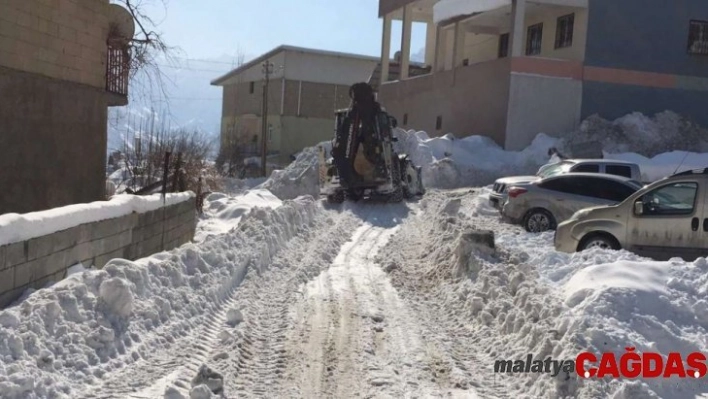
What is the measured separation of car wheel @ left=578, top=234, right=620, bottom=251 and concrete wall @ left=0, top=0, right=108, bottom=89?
953 centimetres

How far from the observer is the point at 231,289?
384 inches

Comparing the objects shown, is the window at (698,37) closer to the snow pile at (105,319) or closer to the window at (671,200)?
the window at (671,200)

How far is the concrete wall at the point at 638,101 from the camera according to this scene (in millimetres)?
32844

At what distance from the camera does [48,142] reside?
12.8 m

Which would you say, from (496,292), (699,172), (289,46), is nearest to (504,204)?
(699,172)

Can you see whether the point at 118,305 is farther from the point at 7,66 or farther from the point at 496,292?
the point at 7,66

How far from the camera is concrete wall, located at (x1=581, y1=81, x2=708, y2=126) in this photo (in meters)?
32.8

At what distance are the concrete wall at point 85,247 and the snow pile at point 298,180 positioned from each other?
16633mm

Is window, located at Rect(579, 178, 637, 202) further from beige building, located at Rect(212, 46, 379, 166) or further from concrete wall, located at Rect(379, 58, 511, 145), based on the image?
beige building, located at Rect(212, 46, 379, 166)

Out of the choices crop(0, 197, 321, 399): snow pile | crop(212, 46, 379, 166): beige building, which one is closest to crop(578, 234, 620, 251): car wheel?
crop(0, 197, 321, 399): snow pile

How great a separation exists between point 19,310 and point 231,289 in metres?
3.87

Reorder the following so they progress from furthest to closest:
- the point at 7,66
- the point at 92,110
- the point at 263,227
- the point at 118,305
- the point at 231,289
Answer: the point at 92,110 < the point at 263,227 < the point at 7,66 < the point at 231,289 < the point at 118,305

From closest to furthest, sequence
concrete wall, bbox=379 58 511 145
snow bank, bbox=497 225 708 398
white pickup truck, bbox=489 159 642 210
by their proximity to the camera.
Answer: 1. snow bank, bbox=497 225 708 398
2. white pickup truck, bbox=489 159 642 210
3. concrete wall, bbox=379 58 511 145

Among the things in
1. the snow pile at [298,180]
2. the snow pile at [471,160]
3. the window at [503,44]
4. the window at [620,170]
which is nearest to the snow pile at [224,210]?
the snow pile at [298,180]
